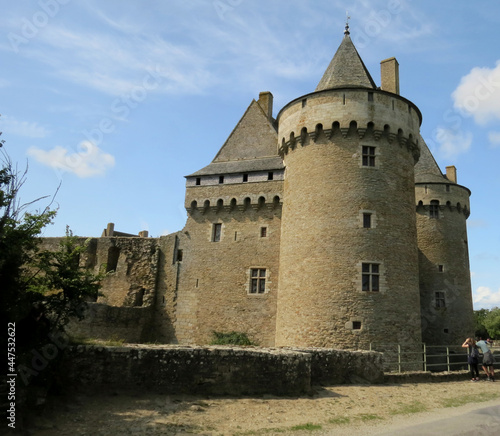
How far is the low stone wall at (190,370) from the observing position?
28.5ft

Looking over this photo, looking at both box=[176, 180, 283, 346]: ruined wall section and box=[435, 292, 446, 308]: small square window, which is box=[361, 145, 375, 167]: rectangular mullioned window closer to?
box=[176, 180, 283, 346]: ruined wall section

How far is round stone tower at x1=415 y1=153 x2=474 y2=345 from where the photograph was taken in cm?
2450

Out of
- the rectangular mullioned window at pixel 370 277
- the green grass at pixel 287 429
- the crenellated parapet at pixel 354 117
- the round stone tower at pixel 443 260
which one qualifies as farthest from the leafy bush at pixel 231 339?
the green grass at pixel 287 429

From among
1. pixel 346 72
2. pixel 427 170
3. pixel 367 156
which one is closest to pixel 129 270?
pixel 367 156

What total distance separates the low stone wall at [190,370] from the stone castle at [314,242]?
6.54m

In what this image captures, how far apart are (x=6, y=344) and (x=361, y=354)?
9.62m

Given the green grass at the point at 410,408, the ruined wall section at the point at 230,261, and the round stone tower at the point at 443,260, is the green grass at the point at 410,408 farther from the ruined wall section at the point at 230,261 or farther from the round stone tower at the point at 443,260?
the round stone tower at the point at 443,260

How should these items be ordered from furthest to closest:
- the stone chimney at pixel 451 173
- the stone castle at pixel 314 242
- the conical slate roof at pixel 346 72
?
the stone chimney at pixel 451 173
the conical slate roof at pixel 346 72
the stone castle at pixel 314 242

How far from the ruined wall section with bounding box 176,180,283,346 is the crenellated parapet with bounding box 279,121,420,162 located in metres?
3.54

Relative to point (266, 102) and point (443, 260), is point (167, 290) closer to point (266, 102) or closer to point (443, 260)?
point (266, 102)

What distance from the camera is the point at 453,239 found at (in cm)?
2558

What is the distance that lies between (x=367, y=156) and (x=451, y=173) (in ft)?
42.4

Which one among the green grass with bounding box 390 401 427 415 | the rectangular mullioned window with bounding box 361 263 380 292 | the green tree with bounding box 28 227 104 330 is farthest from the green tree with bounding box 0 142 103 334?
the rectangular mullioned window with bounding box 361 263 380 292

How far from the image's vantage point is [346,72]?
67.1 feet
